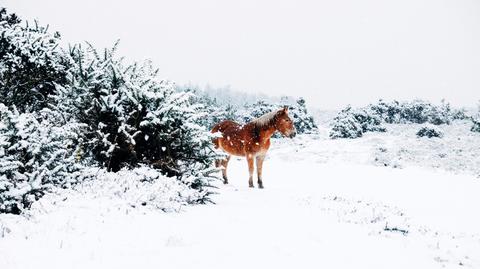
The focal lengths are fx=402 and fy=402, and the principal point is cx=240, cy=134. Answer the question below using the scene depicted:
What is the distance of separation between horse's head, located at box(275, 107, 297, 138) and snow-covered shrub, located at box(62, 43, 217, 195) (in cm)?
395

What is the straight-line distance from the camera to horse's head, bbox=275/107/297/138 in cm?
1118

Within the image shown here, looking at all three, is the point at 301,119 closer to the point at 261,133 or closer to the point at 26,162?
the point at 261,133

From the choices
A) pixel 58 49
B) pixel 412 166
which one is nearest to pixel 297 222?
pixel 58 49

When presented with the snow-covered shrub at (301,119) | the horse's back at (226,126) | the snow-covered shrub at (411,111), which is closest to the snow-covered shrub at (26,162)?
the horse's back at (226,126)

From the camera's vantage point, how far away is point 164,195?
582 cm

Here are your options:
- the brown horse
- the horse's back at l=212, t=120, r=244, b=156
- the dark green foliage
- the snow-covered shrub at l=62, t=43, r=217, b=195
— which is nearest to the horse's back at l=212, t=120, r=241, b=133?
the horse's back at l=212, t=120, r=244, b=156

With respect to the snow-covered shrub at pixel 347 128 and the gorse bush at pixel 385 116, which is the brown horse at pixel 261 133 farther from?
the gorse bush at pixel 385 116

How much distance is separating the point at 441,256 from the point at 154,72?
6.06 meters

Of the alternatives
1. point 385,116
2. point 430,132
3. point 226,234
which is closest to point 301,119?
point 385,116

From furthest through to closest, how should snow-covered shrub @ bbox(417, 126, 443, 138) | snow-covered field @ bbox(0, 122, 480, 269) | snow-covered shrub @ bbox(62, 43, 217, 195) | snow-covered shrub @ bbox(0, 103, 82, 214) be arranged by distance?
snow-covered shrub @ bbox(417, 126, 443, 138) < snow-covered shrub @ bbox(62, 43, 217, 195) < snow-covered shrub @ bbox(0, 103, 82, 214) < snow-covered field @ bbox(0, 122, 480, 269)

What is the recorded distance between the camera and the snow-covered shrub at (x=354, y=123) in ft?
107

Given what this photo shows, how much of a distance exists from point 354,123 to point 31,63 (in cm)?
2768

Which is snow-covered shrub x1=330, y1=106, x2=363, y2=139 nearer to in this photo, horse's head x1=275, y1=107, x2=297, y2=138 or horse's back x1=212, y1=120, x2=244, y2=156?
horse's back x1=212, y1=120, x2=244, y2=156

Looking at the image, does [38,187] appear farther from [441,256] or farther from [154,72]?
[441,256]
